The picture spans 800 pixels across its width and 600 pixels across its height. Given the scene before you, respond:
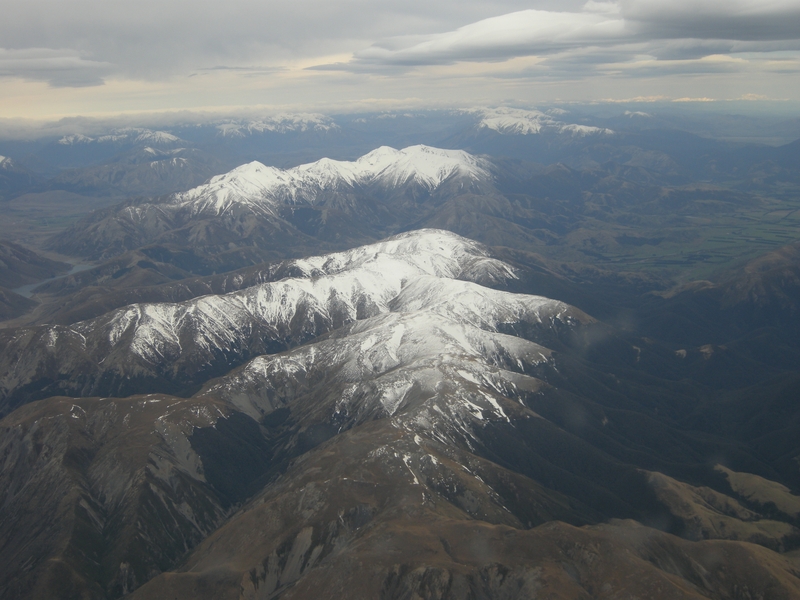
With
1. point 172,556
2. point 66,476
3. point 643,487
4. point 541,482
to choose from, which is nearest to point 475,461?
point 541,482

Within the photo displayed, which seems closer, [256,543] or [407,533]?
[407,533]

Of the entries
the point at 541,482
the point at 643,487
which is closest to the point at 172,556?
the point at 541,482

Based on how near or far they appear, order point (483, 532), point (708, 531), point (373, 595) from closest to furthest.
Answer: point (373, 595)
point (483, 532)
point (708, 531)

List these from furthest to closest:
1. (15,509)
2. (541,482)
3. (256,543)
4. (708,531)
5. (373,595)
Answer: (541,482) → (15,509) → (708,531) → (256,543) → (373,595)

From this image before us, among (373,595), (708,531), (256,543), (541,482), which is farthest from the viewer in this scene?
(541,482)

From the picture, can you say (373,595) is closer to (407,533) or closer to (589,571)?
(407,533)

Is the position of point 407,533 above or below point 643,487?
above

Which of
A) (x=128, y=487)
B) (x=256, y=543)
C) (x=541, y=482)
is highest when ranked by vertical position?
(x=256, y=543)

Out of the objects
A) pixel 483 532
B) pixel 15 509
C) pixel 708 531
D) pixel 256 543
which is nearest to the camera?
pixel 483 532

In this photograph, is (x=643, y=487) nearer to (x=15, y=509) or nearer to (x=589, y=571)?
(x=589, y=571)
